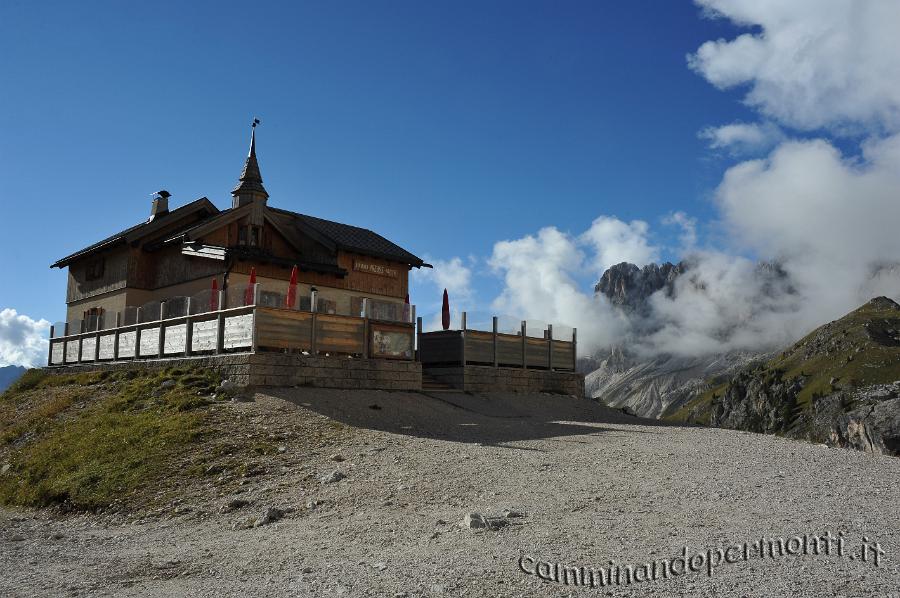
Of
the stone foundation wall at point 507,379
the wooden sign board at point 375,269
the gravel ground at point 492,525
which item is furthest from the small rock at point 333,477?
→ the wooden sign board at point 375,269

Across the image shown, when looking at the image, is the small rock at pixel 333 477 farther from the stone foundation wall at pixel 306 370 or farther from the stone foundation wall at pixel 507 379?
the stone foundation wall at pixel 507 379

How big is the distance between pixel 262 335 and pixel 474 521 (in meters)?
13.0

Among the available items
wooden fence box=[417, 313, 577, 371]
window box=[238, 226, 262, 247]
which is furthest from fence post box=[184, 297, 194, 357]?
wooden fence box=[417, 313, 577, 371]

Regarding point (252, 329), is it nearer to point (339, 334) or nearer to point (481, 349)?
point (339, 334)

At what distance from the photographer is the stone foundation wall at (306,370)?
71.2ft

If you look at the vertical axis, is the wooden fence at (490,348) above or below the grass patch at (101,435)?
above

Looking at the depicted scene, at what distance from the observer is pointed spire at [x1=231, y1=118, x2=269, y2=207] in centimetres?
3547

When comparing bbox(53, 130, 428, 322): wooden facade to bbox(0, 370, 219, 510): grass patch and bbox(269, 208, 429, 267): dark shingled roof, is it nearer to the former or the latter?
bbox(269, 208, 429, 267): dark shingled roof

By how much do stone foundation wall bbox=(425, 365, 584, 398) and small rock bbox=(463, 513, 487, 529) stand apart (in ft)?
56.1

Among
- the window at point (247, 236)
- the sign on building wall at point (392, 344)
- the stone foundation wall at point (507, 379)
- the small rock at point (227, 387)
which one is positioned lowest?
the small rock at point (227, 387)

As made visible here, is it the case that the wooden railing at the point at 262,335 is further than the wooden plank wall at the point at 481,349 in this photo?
No

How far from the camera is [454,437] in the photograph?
1864 centimetres

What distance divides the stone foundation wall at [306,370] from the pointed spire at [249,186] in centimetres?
1135

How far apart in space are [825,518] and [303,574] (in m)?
7.43
